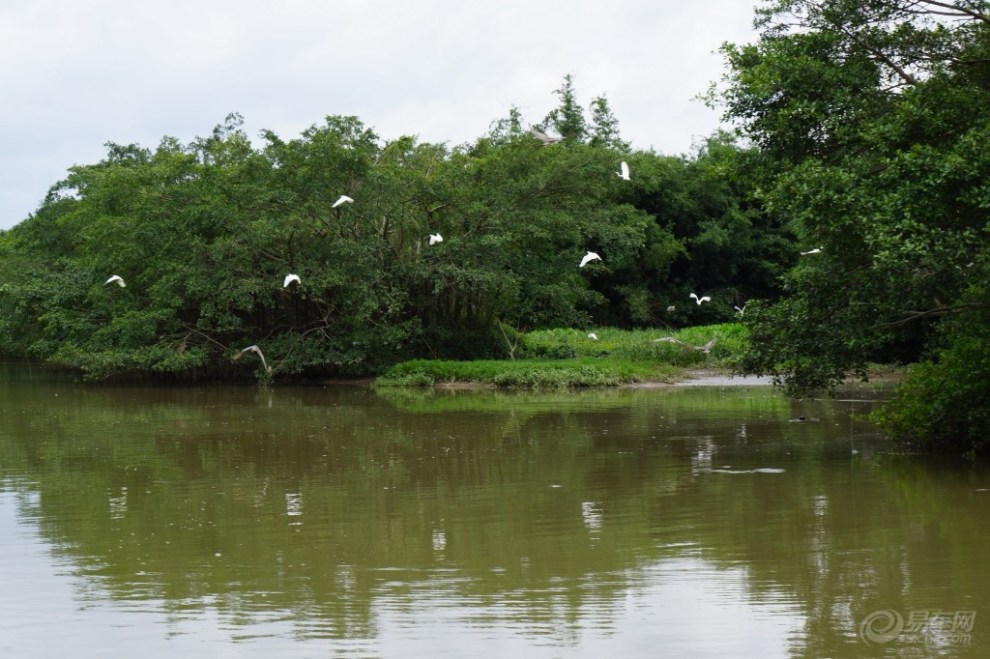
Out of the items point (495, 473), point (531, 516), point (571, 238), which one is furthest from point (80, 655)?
point (571, 238)

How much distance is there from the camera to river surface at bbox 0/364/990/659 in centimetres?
681

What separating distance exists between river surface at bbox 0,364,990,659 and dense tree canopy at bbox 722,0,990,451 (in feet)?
3.89

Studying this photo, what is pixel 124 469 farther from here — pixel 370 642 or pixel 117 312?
pixel 117 312

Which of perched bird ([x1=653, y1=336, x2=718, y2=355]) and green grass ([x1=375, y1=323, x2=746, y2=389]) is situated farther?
Answer: perched bird ([x1=653, y1=336, x2=718, y2=355])

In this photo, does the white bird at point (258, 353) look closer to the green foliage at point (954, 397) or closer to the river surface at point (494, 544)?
the river surface at point (494, 544)

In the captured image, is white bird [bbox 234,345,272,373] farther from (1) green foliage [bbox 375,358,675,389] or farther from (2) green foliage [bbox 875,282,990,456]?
(2) green foliage [bbox 875,282,990,456]

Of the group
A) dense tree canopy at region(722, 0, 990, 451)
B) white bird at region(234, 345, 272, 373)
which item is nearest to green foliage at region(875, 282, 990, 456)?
dense tree canopy at region(722, 0, 990, 451)

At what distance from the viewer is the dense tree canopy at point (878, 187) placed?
35.8ft

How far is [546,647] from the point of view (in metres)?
6.53

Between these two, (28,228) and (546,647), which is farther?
(28,228)

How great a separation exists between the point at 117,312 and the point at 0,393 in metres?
3.44

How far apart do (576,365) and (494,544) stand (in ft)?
55.9

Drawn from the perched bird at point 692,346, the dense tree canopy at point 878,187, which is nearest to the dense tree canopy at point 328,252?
the perched bird at point 692,346

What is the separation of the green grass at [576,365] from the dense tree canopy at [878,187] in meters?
12.2
